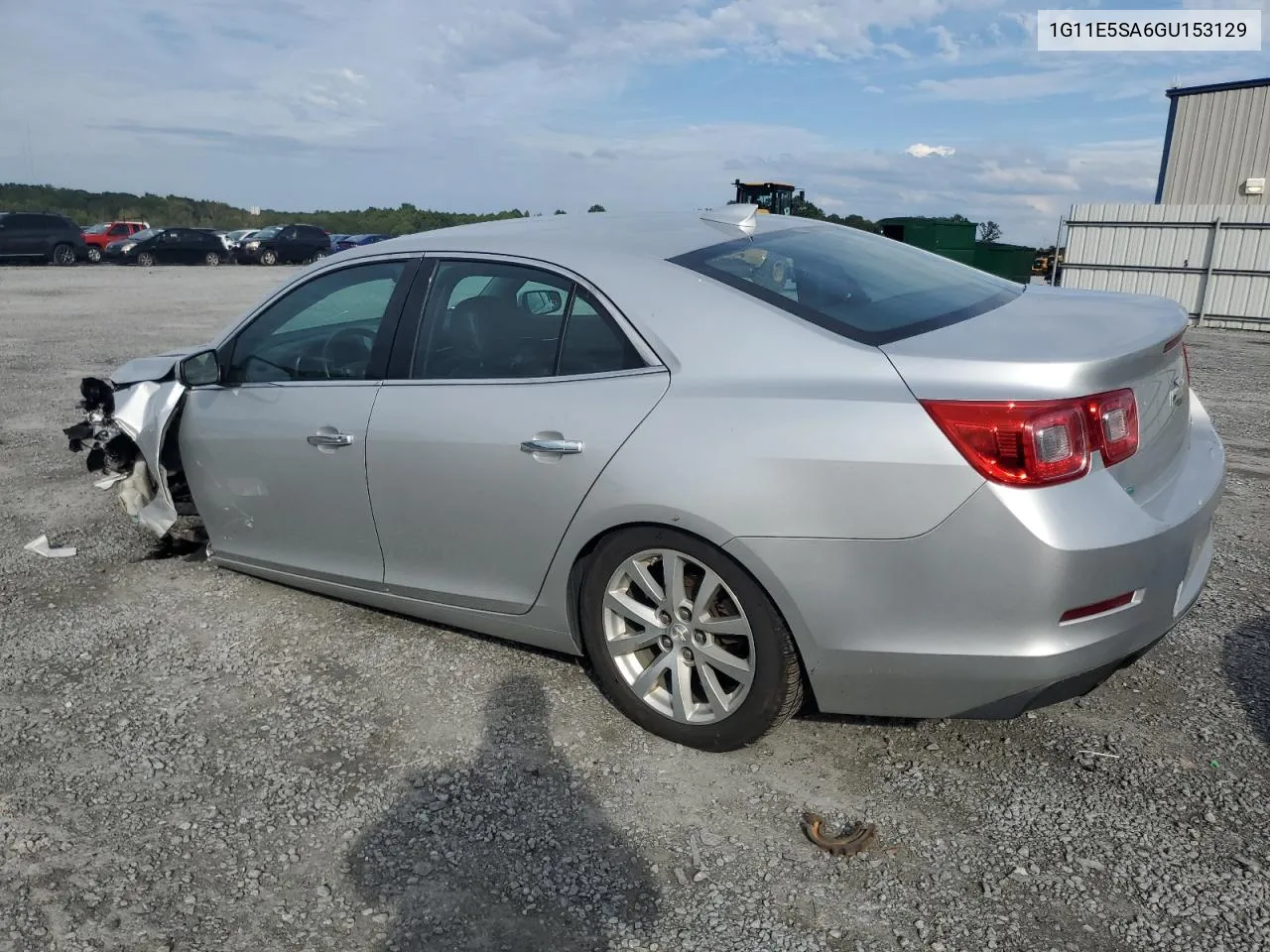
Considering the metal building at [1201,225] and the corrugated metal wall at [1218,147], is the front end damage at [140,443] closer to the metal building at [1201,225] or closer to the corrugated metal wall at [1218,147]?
the metal building at [1201,225]

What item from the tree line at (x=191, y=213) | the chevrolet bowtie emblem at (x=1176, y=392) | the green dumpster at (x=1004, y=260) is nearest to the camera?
the chevrolet bowtie emblem at (x=1176, y=392)

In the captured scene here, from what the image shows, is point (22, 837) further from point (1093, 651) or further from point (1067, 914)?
point (1093, 651)

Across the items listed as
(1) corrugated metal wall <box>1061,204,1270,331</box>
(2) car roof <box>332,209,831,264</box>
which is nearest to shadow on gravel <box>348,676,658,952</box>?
(2) car roof <box>332,209,831,264</box>

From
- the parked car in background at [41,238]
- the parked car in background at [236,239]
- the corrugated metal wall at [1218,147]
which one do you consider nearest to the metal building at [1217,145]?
the corrugated metal wall at [1218,147]

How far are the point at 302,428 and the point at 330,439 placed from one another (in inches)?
7.6

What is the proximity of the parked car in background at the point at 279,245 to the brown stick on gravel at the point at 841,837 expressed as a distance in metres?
36.0

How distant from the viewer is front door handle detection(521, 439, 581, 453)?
306 centimetres

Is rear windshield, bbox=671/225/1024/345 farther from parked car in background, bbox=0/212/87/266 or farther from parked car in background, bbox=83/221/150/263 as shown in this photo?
parked car in background, bbox=83/221/150/263

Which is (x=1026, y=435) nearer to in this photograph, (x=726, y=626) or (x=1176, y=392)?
(x=1176, y=392)

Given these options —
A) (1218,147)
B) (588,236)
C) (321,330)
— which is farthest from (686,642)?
(1218,147)

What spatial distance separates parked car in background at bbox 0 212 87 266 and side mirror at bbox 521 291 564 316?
33533mm

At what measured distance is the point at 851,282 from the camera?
3.21 m

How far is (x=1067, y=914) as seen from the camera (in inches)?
94.7

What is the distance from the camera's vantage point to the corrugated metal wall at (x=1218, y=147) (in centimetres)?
2103
